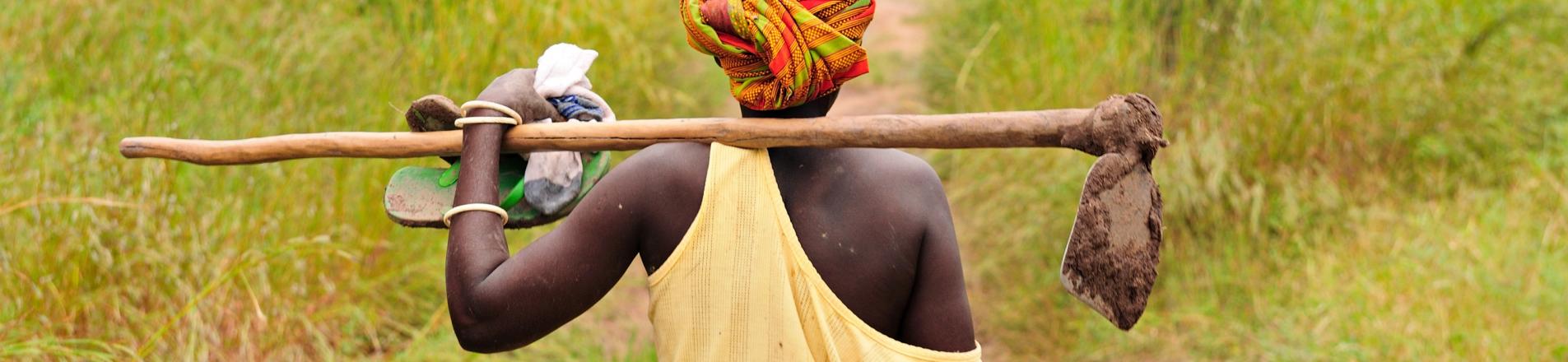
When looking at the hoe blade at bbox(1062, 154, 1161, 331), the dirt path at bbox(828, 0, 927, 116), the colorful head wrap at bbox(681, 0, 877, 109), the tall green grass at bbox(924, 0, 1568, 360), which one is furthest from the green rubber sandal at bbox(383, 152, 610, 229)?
the dirt path at bbox(828, 0, 927, 116)

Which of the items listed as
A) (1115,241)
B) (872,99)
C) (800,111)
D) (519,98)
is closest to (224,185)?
(519,98)

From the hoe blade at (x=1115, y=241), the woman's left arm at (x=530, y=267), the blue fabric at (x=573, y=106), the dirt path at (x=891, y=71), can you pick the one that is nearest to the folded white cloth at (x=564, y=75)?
the blue fabric at (x=573, y=106)

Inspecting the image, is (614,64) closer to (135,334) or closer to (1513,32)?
(135,334)

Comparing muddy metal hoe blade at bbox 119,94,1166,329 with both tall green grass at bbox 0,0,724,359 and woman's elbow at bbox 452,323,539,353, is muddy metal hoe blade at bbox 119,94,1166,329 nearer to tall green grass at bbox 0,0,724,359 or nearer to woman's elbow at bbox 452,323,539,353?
woman's elbow at bbox 452,323,539,353

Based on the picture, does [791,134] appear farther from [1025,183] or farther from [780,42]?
[1025,183]

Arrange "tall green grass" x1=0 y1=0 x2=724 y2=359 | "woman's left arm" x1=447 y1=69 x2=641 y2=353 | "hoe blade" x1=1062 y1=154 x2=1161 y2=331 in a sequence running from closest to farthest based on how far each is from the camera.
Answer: "hoe blade" x1=1062 y1=154 x2=1161 y2=331, "woman's left arm" x1=447 y1=69 x2=641 y2=353, "tall green grass" x1=0 y1=0 x2=724 y2=359

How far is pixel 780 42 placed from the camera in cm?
159

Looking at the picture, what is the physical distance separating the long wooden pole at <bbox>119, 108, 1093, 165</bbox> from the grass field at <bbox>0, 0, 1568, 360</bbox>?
123 cm

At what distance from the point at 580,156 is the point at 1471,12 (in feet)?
A: 13.0

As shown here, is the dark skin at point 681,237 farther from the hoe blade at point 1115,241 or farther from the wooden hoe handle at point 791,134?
the hoe blade at point 1115,241

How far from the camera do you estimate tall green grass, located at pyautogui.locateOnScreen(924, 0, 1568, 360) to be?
394 centimetres

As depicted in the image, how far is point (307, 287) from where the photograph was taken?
3576mm

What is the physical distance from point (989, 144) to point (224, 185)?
8.07 ft

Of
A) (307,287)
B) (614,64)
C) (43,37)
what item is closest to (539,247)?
(307,287)
